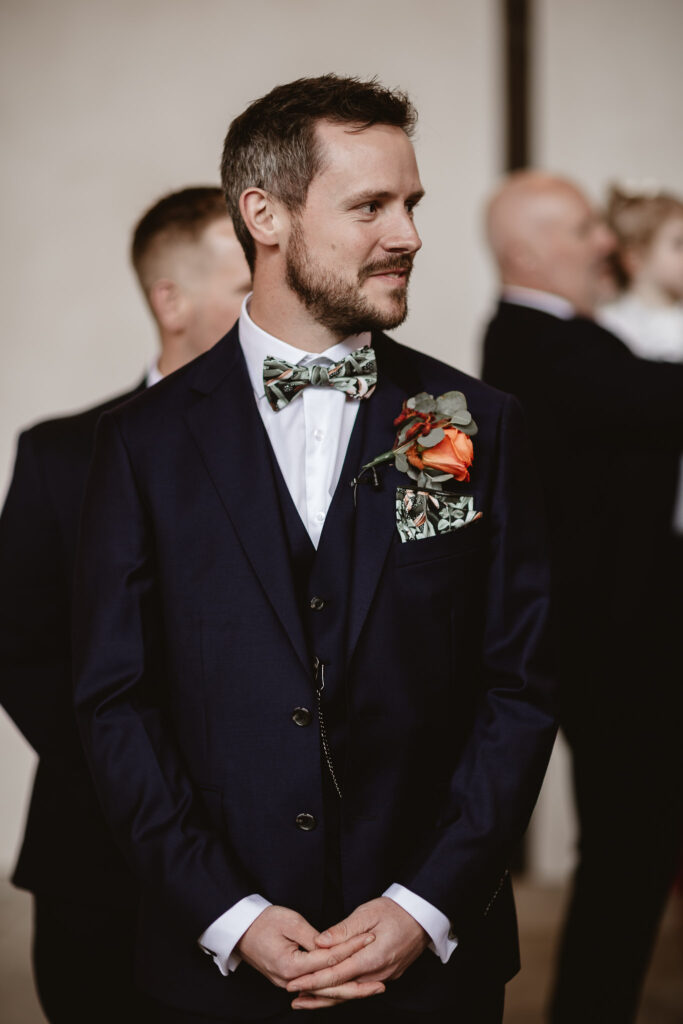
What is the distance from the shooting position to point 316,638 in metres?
1.35

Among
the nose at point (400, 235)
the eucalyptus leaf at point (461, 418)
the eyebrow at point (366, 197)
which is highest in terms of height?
the eyebrow at point (366, 197)

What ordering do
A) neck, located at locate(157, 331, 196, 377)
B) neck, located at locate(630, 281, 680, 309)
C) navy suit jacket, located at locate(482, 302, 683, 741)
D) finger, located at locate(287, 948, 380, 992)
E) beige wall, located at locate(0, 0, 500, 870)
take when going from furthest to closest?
neck, located at locate(630, 281, 680, 309)
beige wall, located at locate(0, 0, 500, 870)
navy suit jacket, located at locate(482, 302, 683, 741)
neck, located at locate(157, 331, 196, 377)
finger, located at locate(287, 948, 380, 992)

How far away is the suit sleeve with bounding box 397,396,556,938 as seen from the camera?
4.34 ft

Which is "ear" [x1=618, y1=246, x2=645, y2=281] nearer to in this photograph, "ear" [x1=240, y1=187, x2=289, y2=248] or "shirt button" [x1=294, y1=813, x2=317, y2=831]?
"ear" [x1=240, y1=187, x2=289, y2=248]

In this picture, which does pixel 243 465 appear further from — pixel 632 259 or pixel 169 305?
pixel 632 259

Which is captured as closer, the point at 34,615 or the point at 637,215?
the point at 34,615

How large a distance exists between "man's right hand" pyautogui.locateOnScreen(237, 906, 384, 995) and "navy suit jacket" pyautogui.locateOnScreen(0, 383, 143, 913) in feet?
1.55

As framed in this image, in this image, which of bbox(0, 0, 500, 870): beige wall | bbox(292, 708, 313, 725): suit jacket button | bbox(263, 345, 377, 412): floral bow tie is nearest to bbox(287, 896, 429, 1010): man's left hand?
bbox(292, 708, 313, 725): suit jacket button

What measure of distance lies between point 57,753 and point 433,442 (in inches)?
31.8

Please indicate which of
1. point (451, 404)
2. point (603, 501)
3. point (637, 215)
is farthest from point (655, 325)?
point (451, 404)

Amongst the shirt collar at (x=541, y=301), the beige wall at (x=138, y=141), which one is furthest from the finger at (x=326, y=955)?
the beige wall at (x=138, y=141)

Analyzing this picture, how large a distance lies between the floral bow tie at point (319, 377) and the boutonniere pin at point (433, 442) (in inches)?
2.6

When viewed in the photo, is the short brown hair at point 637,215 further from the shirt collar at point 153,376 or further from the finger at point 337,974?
the finger at point 337,974

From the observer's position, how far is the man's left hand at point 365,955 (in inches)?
49.1
